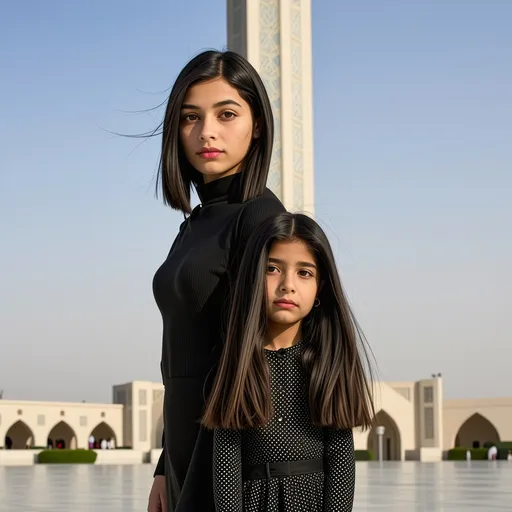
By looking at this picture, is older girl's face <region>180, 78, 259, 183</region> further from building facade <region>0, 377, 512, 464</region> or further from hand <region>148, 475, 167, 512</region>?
building facade <region>0, 377, 512, 464</region>

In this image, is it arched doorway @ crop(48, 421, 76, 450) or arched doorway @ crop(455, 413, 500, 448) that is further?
arched doorway @ crop(48, 421, 76, 450)

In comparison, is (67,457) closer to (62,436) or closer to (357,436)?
(357,436)

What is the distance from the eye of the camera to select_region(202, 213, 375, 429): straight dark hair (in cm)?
111

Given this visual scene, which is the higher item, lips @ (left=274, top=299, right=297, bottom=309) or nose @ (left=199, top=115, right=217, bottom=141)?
nose @ (left=199, top=115, right=217, bottom=141)

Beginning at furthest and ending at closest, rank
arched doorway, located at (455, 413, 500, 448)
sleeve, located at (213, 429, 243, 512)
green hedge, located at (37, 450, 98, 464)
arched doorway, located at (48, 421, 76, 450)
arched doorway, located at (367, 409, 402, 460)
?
arched doorway, located at (48, 421, 76, 450), arched doorway, located at (455, 413, 500, 448), arched doorway, located at (367, 409, 402, 460), green hedge, located at (37, 450, 98, 464), sleeve, located at (213, 429, 243, 512)

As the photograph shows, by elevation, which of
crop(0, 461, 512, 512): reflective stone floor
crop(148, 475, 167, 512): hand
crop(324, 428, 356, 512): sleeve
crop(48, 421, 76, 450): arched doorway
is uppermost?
crop(324, 428, 356, 512): sleeve

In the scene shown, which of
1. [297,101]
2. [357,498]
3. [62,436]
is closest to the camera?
[357,498]

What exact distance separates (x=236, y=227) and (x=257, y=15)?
17960mm

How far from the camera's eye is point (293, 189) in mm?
18500

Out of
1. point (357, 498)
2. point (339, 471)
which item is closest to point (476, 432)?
point (357, 498)

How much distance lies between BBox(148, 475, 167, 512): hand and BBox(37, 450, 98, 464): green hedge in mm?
17144

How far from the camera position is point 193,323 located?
1.22 metres

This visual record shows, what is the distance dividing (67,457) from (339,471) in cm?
1745

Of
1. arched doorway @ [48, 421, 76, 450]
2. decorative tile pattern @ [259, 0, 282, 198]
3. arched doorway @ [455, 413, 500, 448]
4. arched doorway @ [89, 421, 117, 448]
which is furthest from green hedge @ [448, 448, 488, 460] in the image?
arched doorway @ [48, 421, 76, 450]
